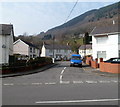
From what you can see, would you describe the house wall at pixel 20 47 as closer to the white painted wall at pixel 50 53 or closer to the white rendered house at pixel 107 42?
the white painted wall at pixel 50 53

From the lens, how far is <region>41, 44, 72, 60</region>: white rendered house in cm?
11069

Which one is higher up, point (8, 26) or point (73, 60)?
point (8, 26)

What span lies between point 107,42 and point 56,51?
248 feet

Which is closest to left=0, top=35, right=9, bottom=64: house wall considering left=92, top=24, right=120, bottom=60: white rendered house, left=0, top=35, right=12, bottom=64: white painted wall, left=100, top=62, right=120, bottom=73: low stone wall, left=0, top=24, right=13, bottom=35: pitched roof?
left=0, top=35, right=12, bottom=64: white painted wall

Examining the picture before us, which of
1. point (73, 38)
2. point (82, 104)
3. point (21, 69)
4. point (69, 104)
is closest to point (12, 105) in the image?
point (69, 104)

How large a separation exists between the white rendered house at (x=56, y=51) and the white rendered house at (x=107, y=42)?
223 feet

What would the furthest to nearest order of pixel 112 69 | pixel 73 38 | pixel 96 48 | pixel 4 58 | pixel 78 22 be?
pixel 73 38, pixel 78 22, pixel 96 48, pixel 4 58, pixel 112 69

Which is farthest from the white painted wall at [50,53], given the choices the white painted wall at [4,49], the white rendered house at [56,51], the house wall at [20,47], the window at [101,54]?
the white painted wall at [4,49]

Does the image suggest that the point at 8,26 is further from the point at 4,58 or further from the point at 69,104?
the point at 69,104

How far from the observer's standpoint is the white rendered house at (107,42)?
39.1 metres

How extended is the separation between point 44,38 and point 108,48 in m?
101

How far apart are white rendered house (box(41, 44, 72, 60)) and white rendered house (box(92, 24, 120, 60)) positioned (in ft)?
223

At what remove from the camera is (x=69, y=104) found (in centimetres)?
796

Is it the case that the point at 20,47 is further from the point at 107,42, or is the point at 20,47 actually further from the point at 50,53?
the point at 107,42
